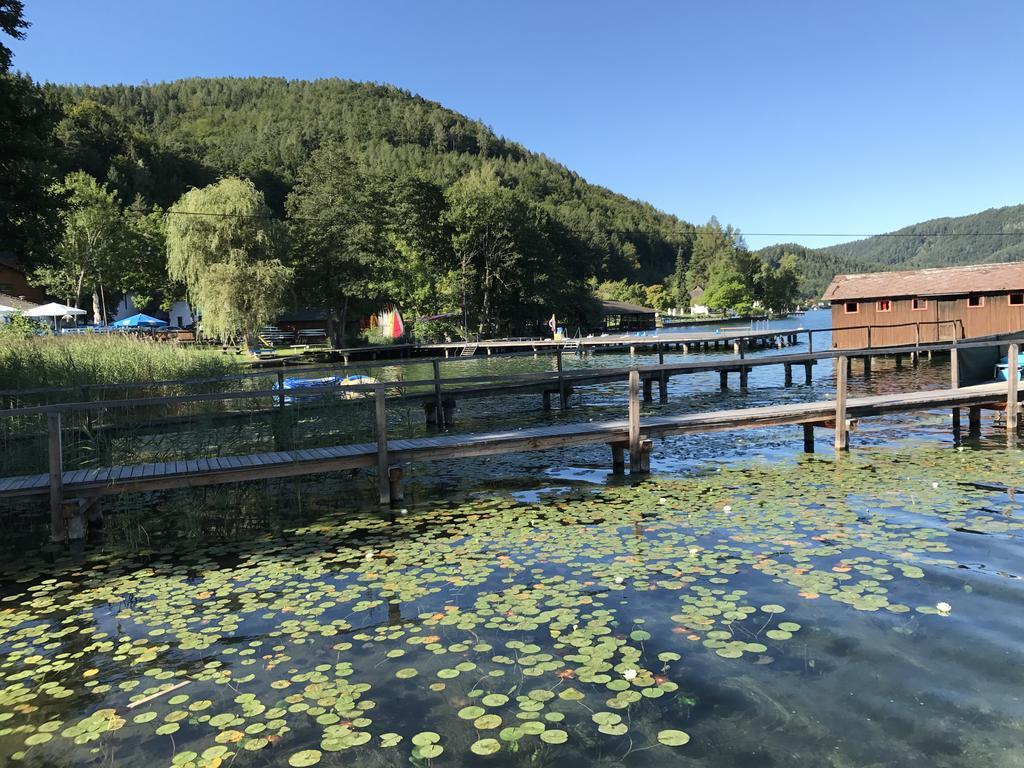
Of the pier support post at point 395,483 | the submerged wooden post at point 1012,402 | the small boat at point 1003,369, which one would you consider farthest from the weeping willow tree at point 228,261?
the submerged wooden post at point 1012,402

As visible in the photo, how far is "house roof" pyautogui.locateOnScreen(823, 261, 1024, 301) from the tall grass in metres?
33.9

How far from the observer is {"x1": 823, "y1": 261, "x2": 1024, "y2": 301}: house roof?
3578 cm

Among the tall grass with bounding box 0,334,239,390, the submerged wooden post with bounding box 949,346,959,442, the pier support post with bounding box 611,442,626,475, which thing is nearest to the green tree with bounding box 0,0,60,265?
the tall grass with bounding box 0,334,239,390

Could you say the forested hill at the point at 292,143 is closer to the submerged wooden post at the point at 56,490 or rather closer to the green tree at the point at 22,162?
the green tree at the point at 22,162

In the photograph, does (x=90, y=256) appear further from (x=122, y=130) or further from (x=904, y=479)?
(x=904, y=479)

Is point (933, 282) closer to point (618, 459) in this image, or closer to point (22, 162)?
point (618, 459)

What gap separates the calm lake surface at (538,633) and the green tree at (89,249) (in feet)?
162

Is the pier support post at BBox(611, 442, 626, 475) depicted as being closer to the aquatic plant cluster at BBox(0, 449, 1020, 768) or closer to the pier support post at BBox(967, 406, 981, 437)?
the aquatic plant cluster at BBox(0, 449, 1020, 768)

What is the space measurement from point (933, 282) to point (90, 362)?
3898 cm

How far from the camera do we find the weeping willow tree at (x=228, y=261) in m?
44.8

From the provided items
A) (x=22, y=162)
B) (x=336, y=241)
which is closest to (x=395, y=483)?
(x=22, y=162)

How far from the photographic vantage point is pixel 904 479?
1005 cm

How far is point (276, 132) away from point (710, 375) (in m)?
114

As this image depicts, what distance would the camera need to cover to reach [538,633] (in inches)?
211
